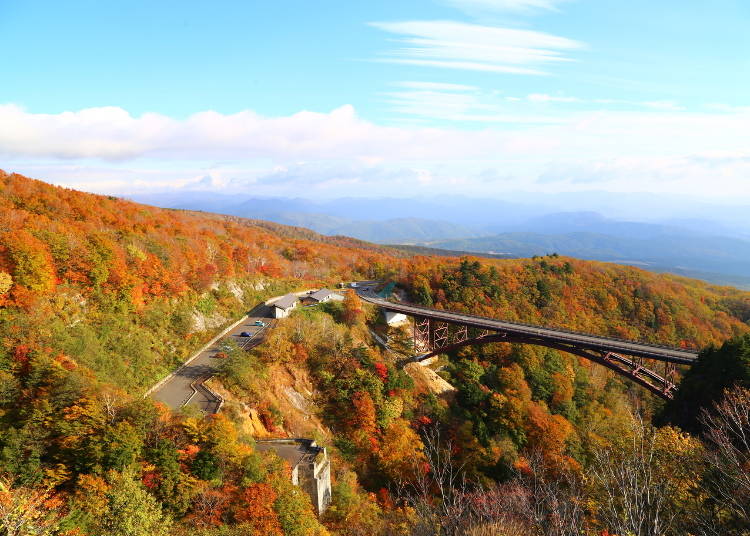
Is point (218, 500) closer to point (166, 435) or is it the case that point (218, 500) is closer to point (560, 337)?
point (166, 435)

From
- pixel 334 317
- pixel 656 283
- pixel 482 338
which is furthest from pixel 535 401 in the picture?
pixel 656 283

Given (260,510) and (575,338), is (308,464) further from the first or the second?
(575,338)

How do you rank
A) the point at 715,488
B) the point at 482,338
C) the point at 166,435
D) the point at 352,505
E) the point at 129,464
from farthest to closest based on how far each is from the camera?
the point at 482,338
the point at 352,505
the point at 166,435
the point at 129,464
the point at 715,488

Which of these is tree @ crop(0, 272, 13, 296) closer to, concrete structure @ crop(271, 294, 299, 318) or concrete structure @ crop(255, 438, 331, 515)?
concrete structure @ crop(255, 438, 331, 515)

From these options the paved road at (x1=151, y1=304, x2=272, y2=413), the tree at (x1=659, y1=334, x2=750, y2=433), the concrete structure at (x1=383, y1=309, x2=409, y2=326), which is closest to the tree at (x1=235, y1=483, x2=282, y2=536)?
the paved road at (x1=151, y1=304, x2=272, y2=413)

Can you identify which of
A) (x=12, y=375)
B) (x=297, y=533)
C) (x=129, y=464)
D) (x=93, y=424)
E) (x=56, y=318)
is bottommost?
(x=297, y=533)

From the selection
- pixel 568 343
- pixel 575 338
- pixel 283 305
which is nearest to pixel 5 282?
pixel 283 305

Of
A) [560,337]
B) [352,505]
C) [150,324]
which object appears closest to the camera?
[352,505]

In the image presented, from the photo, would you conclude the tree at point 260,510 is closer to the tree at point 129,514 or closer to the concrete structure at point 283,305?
the tree at point 129,514
